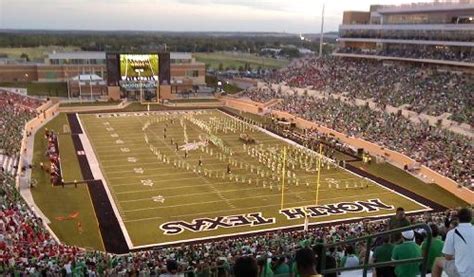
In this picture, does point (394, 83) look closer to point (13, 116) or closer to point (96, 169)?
point (96, 169)

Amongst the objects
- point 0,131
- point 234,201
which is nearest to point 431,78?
point 234,201

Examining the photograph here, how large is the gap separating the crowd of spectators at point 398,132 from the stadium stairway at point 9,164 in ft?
76.7

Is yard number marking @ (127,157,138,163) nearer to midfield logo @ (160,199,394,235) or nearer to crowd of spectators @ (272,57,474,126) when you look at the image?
midfield logo @ (160,199,394,235)

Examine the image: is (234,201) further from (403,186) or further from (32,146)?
(32,146)

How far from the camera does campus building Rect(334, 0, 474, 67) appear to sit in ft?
148

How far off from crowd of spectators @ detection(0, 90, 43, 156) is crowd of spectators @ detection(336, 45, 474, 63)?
36.2 meters

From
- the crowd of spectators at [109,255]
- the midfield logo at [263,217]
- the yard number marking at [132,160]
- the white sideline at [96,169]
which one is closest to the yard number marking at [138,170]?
the yard number marking at [132,160]

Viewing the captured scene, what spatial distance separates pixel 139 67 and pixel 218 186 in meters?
33.6

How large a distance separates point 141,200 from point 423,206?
546 inches

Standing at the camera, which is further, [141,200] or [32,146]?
[32,146]

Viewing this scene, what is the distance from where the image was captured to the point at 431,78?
149 ft

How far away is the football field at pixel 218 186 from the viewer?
21.8m

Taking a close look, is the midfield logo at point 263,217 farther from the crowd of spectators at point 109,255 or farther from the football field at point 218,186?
the crowd of spectators at point 109,255

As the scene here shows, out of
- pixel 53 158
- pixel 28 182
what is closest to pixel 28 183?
pixel 28 182
